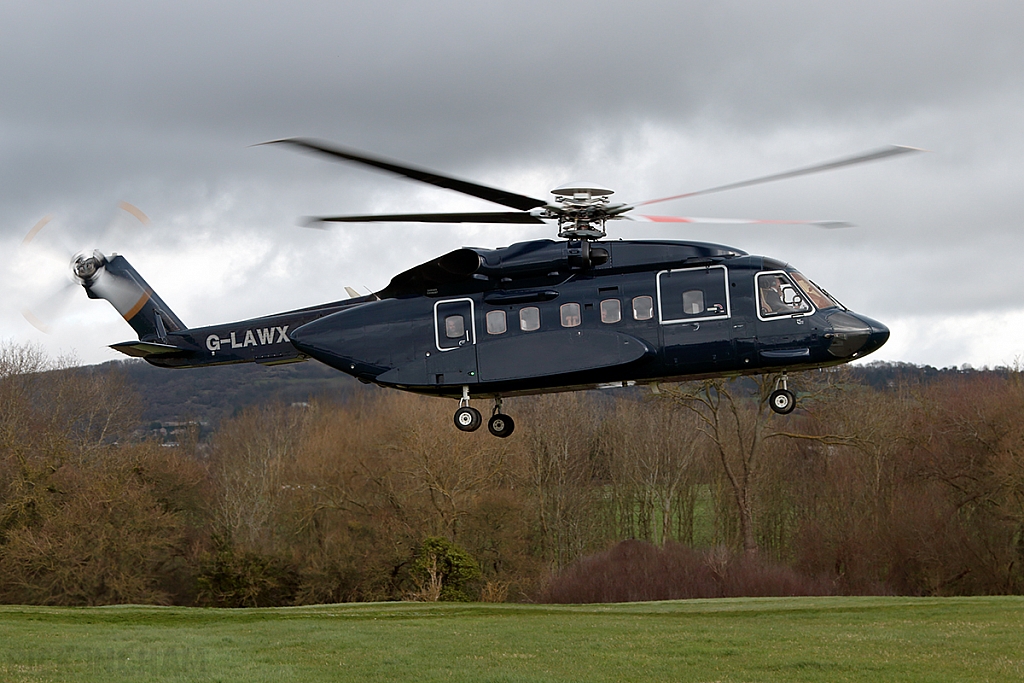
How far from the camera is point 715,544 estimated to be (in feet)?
221

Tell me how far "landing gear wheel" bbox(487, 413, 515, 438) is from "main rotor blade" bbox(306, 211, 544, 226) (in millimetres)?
3863

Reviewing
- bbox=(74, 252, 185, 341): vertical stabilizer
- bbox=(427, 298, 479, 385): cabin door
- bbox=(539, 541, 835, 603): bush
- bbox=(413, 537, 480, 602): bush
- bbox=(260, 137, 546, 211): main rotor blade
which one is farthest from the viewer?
bbox=(539, 541, 835, 603): bush

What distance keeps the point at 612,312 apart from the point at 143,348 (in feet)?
33.7

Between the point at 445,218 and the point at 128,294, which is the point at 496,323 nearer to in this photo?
the point at 445,218

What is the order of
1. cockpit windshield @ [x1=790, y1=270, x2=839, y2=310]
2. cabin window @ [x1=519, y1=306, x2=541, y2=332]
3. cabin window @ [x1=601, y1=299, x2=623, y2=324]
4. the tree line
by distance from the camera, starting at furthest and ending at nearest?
1. the tree line
2. cabin window @ [x1=519, y1=306, x2=541, y2=332]
3. cabin window @ [x1=601, y1=299, x2=623, y2=324]
4. cockpit windshield @ [x1=790, y1=270, x2=839, y2=310]

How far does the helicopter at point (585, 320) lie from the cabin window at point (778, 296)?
18 millimetres

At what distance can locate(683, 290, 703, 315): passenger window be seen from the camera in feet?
63.1

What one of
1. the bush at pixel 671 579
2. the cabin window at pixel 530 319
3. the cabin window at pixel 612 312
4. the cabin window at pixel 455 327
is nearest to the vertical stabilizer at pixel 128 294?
the cabin window at pixel 455 327

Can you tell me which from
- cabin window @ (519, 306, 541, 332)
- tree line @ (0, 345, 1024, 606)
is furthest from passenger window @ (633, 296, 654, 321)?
tree line @ (0, 345, 1024, 606)

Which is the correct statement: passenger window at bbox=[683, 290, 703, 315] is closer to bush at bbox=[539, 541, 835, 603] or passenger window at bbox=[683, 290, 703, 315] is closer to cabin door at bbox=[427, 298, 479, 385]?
cabin door at bbox=[427, 298, 479, 385]

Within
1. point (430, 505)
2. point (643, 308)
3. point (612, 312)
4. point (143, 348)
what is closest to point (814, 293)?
point (643, 308)

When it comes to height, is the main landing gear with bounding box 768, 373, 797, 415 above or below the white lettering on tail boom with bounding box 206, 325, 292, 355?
below

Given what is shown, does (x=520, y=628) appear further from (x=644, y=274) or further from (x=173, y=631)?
(x=644, y=274)

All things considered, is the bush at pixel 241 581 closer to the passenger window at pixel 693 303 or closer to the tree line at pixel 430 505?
the tree line at pixel 430 505
